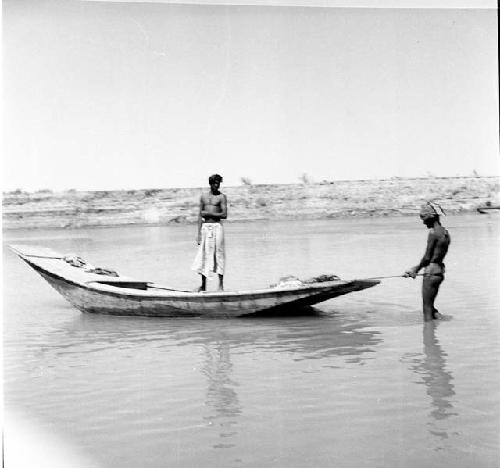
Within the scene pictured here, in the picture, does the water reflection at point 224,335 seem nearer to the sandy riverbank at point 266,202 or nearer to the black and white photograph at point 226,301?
the black and white photograph at point 226,301

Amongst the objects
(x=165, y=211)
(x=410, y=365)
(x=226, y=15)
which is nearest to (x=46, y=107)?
(x=226, y=15)

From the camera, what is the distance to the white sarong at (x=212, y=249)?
8438 mm

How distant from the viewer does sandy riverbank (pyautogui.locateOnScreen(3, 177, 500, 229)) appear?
85.6 feet

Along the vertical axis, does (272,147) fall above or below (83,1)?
below

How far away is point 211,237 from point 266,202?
62.4 feet

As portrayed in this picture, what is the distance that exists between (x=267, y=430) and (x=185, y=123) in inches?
241

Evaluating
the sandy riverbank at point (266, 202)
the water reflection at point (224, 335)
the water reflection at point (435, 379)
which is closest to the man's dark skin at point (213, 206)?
the water reflection at point (224, 335)

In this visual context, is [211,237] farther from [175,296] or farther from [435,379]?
[435,379]

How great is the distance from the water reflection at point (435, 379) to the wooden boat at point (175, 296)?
108 centimetres

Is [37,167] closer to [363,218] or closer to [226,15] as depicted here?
[226,15]

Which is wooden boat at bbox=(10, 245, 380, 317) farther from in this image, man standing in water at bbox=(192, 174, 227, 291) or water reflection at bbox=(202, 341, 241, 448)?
water reflection at bbox=(202, 341, 241, 448)

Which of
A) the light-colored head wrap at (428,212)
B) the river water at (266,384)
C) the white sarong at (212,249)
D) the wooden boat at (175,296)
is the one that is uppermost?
the light-colored head wrap at (428,212)

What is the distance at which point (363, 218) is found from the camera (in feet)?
89.4

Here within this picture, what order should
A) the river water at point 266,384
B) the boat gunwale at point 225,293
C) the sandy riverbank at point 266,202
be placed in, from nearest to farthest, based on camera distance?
the river water at point 266,384
the boat gunwale at point 225,293
the sandy riverbank at point 266,202
